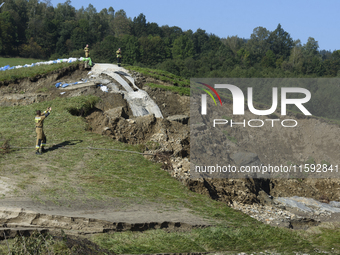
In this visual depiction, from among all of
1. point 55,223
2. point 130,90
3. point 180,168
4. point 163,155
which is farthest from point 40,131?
point 130,90

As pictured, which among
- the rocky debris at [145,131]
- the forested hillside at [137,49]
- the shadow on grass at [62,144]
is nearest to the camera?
the shadow on grass at [62,144]

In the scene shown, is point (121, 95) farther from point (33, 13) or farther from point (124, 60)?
point (33, 13)

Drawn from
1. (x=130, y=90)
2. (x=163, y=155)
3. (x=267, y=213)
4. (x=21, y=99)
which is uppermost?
(x=130, y=90)

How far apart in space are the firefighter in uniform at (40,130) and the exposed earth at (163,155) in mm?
2522

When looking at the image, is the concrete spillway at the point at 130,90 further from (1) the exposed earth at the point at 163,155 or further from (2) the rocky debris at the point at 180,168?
(2) the rocky debris at the point at 180,168

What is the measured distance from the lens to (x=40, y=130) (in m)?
12.2

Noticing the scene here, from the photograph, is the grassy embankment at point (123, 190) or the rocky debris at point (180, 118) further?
the rocky debris at point (180, 118)

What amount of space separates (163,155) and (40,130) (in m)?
4.58

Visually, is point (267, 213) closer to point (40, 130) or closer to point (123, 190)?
point (123, 190)

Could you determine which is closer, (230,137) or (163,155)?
(163,155)

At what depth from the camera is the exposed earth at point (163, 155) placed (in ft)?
27.4

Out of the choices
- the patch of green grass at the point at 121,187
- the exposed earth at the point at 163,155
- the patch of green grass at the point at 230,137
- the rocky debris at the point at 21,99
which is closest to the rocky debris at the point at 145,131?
the exposed earth at the point at 163,155

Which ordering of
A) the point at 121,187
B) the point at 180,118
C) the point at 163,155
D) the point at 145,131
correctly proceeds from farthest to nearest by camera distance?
the point at 180,118 → the point at 145,131 → the point at 163,155 → the point at 121,187

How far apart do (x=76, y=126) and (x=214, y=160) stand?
21.5 ft
